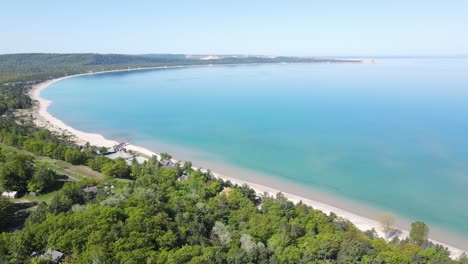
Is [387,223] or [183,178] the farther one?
[183,178]

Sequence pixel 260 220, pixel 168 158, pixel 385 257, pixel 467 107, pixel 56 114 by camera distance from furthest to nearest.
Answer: pixel 467 107, pixel 56 114, pixel 168 158, pixel 260 220, pixel 385 257

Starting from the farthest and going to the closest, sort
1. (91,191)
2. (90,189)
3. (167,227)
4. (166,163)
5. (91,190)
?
(166,163) < (90,189) < (91,190) < (91,191) < (167,227)

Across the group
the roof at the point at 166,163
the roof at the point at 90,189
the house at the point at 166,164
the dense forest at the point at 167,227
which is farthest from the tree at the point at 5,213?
the roof at the point at 166,163

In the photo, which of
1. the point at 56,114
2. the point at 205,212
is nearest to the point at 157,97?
the point at 56,114

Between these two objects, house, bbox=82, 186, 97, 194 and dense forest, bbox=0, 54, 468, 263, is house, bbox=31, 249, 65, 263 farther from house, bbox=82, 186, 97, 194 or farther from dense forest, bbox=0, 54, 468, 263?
house, bbox=82, 186, 97, 194

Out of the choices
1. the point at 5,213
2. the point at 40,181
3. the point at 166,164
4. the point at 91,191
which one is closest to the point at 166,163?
the point at 166,164

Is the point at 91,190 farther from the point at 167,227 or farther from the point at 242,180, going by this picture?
the point at 242,180

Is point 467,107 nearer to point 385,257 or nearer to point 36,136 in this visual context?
Answer: point 385,257
